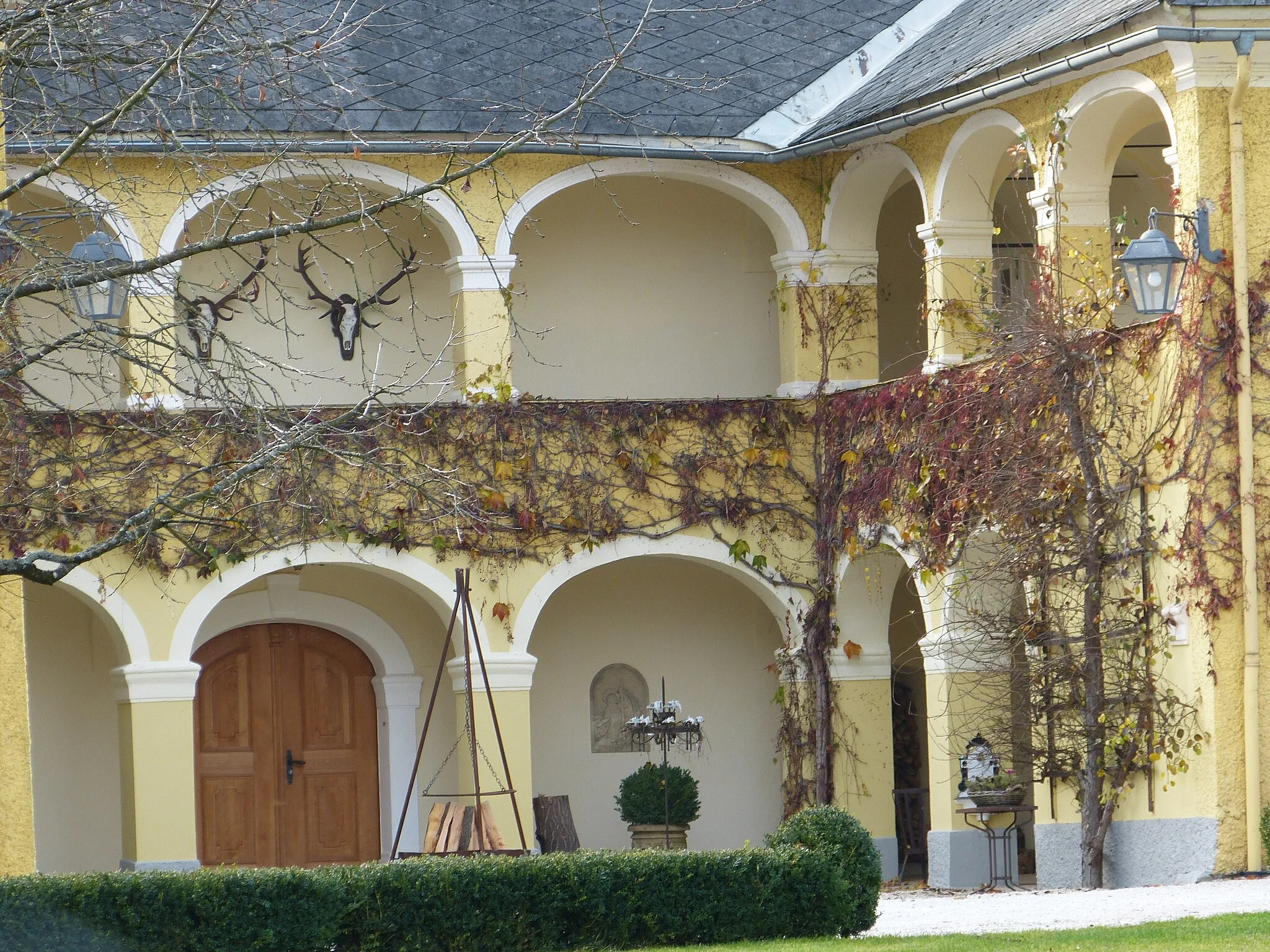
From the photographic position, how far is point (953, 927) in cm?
1038

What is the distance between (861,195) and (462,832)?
19.8 feet

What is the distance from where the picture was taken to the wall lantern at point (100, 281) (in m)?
8.25

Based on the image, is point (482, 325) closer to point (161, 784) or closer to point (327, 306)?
point (327, 306)

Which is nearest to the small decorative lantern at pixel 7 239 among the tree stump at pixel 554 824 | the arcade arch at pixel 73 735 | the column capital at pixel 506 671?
the column capital at pixel 506 671

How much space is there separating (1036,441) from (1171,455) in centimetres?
110

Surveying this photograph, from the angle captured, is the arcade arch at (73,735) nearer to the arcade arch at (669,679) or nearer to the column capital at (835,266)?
the arcade arch at (669,679)

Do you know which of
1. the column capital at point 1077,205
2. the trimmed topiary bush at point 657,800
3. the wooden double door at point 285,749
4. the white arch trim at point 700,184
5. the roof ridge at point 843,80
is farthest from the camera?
the wooden double door at point 285,749

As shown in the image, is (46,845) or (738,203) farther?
(738,203)

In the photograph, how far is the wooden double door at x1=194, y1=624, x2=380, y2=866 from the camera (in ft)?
53.2

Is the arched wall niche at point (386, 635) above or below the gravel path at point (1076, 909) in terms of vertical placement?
above

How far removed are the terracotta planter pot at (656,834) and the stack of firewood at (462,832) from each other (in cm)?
287

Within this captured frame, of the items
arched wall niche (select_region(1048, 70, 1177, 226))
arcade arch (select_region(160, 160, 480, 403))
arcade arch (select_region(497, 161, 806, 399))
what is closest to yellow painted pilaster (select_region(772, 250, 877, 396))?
arcade arch (select_region(497, 161, 806, 399))

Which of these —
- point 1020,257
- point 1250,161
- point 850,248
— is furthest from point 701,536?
A: point 1250,161

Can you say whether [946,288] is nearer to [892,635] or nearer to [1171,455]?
[1171,455]
